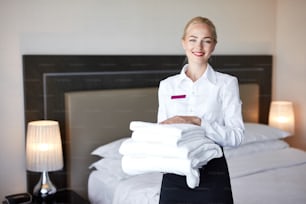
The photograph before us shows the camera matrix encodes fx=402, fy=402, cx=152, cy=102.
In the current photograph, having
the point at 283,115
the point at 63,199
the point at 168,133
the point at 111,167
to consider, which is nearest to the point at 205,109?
the point at 168,133

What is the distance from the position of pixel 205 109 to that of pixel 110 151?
0.93m

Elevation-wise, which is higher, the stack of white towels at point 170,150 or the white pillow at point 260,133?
the stack of white towels at point 170,150

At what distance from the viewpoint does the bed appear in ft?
5.55

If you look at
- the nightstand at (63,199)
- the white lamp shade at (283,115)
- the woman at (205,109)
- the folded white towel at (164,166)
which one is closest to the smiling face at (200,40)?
the woman at (205,109)

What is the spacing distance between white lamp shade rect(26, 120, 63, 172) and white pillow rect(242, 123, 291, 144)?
3.02 feet

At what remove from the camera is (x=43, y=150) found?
1.67 m

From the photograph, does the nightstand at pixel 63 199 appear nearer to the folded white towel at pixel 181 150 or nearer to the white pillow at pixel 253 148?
the white pillow at pixel 253 148

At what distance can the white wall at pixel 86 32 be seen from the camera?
5.73 feet

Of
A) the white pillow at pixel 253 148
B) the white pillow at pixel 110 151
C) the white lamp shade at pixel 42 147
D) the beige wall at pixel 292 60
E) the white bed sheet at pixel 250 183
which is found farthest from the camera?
the beige wall at pixel 292 60

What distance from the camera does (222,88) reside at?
937 mm

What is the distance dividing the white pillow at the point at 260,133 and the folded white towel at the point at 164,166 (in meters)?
1.18

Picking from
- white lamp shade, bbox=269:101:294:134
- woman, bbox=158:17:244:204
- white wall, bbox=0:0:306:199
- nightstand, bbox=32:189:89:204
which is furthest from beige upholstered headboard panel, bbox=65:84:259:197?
woman, bbox=158:17:244:204

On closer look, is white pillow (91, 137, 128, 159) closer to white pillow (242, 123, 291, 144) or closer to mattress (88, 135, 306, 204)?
mattress (88, 135, 306, 204)

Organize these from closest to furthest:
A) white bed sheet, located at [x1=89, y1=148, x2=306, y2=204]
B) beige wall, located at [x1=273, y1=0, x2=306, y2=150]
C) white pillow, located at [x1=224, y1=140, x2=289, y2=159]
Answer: white bed sheet, located at [x1=89, y1=148, x2=306, y2=204], white pillow, located at [x1=224, y1=140, x2=289, y2=159], beige wall, located at [x1=273, y1=0, x2=306, y2=150]
